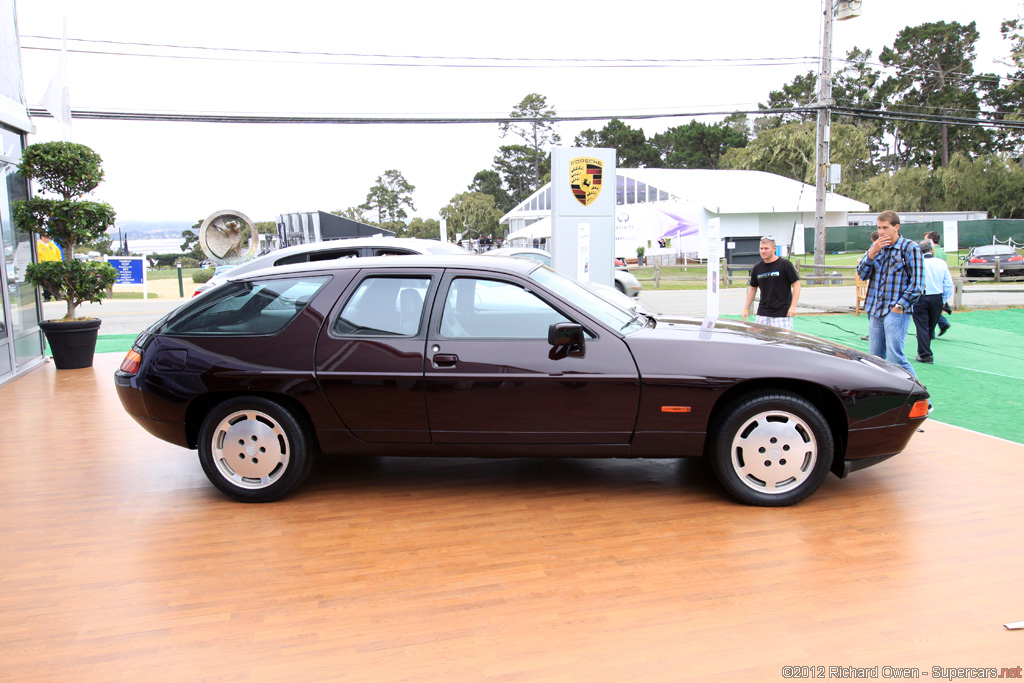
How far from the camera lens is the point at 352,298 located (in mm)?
4332

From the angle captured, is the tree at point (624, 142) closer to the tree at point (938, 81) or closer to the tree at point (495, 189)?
the tree at point (495, 189)

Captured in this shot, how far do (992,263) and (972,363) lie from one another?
58.1 ft

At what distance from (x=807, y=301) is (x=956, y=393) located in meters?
11.0

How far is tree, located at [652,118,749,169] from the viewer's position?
7469 centimetres

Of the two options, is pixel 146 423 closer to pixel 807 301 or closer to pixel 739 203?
pixel 807 301

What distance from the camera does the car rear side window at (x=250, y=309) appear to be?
171 inches

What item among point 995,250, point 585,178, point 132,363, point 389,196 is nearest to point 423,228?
point 389,196

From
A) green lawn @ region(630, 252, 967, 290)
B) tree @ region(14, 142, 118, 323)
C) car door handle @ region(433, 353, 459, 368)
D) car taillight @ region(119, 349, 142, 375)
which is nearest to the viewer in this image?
car door handle @ region(433, 353, 459, 368)

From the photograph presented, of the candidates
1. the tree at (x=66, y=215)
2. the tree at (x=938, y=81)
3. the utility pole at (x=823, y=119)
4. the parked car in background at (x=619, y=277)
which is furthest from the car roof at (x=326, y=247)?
the tree at (x=938, y=81)

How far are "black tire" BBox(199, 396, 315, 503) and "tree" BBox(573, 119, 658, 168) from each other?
71148mm

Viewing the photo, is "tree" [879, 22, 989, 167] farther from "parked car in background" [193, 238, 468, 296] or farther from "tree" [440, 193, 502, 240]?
"parked car in background" [193, 238, 468, 296]

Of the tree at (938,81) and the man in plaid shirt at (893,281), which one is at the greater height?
the tree at (938,81)

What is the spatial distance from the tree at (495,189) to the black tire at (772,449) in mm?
70714

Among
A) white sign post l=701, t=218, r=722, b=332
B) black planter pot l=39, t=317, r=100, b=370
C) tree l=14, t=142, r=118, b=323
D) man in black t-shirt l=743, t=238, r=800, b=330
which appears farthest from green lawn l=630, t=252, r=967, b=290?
black planter pot l=39, t=317, r=100, b=370
